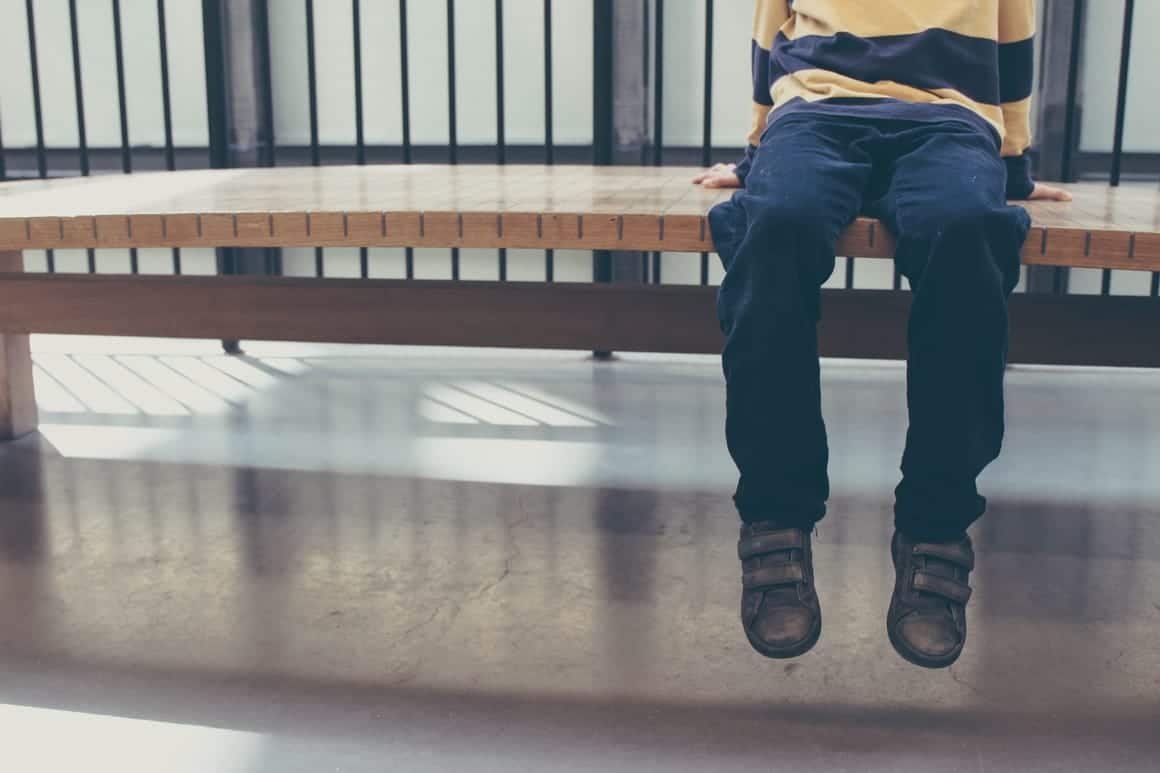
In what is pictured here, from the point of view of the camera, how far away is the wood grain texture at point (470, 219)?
68.3 inches

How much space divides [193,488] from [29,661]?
0.90m

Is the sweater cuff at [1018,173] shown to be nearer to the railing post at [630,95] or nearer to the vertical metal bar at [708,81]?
the vertical metal bar at [708,81]

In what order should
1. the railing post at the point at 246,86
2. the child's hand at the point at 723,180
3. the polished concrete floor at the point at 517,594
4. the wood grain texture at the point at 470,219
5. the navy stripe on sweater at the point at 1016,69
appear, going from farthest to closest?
1. the railing post at the point at 246,86
2. the child's hand at the point at 723,180
3. the navy stripe on sweater at the point at 1016,69
4. the wood grain texture at the point at 470,219
5. the polished concrete floor at the point at 517,594

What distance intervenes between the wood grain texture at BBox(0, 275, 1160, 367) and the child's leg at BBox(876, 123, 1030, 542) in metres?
0.70

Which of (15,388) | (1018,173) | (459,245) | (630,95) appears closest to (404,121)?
(15,388)

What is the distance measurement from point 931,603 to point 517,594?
82cm

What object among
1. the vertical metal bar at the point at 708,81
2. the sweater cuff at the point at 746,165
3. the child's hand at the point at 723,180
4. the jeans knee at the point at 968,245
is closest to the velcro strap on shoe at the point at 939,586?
the jeans knee at the point at 968,245

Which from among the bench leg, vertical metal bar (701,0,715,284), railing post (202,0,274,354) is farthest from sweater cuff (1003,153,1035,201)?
railing post (202,0,274,354)

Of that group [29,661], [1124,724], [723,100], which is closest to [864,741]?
[1124,724]

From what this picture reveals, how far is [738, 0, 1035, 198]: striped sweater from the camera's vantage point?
1.86 meters

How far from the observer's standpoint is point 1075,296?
2223 millimetres

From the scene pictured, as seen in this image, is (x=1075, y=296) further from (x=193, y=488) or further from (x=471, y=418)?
(x=193, y=488)

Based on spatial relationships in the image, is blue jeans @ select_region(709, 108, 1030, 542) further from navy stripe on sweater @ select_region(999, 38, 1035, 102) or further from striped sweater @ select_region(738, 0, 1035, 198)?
navy stripe on sweater @ select_region(999, 38, 1035, 102)

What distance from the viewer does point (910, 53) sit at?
1.85 metres
